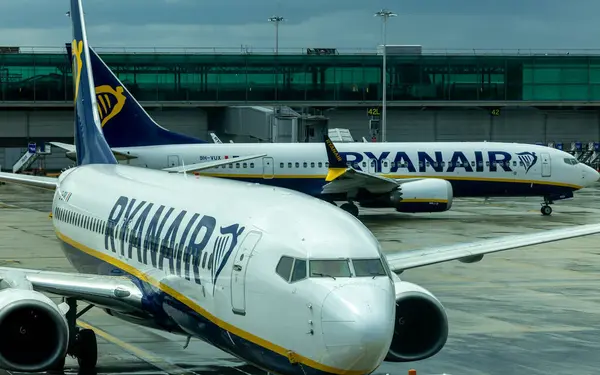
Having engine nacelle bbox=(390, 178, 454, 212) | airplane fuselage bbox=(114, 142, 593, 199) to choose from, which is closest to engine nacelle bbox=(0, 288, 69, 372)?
engine nacelle bbox=(390, 178, 454, 212)

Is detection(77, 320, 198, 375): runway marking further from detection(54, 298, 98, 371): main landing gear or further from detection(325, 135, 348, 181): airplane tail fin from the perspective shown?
detection(325, 135, 348, 181): airplane tail fin

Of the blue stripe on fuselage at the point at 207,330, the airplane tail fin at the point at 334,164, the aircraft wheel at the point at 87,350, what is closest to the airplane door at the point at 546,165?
the airplane tail fin at the point at 334,164

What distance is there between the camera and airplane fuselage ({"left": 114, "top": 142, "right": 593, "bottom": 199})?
190 feet

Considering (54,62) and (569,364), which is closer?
(569,364)

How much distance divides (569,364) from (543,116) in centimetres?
7809

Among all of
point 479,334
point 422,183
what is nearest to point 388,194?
point 422,183

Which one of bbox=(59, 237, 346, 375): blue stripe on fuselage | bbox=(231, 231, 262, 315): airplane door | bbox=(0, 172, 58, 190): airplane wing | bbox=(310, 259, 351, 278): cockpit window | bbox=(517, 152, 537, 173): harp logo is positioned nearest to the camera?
bbox=(310, 259, 351, 278): cockpit window

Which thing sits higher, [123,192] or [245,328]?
[123,192]

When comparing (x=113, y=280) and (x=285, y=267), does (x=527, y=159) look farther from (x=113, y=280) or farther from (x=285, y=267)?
(x=285, y=267)

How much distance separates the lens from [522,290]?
109ft

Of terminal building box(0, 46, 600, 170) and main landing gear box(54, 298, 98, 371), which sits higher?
terminal building box(0, 46, 600, 170)

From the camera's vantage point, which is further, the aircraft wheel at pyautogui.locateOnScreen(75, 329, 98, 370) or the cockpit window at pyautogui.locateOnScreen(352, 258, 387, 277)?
the aircraft wheel at pyautogui.locateOnScreen(75, 329, 98, 370)

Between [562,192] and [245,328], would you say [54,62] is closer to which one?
[562,192]

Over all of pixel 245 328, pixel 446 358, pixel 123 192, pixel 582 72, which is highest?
pixel 582 72
